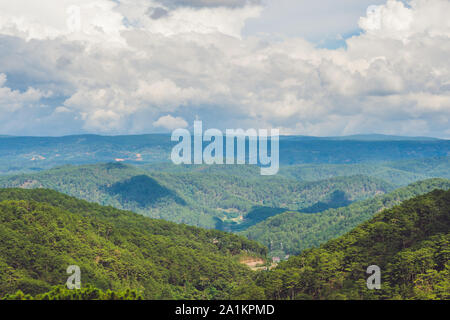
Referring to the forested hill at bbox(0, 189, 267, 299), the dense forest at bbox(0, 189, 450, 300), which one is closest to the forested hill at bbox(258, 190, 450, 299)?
Answer: the dense forest at bbox(0, 189, 450, 300)

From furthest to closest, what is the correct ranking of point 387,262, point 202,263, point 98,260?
point 202,263
point 98,260
point 387,262

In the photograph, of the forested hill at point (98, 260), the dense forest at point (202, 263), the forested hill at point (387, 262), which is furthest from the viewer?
the forested hill at point (98, 260)

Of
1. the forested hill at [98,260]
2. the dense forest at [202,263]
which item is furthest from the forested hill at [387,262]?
the forested hill at [98,260]

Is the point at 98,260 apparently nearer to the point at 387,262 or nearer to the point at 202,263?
the point at 202,263

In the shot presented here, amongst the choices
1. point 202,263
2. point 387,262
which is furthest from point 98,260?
point 387,262

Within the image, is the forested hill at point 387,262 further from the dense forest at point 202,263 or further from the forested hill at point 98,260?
the forested hill at point 98,260
